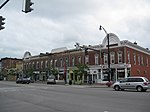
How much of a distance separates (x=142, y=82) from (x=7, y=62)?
8409cm

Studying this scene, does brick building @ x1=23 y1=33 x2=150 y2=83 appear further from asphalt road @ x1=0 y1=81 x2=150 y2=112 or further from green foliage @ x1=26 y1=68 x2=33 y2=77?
asphalt road @ x1=0 y1=81 x2=150 y2=112

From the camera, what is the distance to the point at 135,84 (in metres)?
26.6

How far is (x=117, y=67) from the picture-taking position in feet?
157

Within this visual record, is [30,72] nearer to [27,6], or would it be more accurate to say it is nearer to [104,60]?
[104,60]

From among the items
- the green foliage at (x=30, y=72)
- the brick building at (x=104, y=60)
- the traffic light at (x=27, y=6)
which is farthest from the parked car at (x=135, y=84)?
the green foliage at (x=30, y=72)

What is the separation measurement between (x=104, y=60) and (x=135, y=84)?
81.2ft

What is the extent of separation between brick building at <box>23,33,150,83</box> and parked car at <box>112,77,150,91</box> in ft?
43.1

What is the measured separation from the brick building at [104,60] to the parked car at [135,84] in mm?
13146

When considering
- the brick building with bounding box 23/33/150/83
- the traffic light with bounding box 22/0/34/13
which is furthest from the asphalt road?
the brick building with bounding box 23/33/150/83

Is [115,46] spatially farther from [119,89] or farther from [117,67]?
[119,89]

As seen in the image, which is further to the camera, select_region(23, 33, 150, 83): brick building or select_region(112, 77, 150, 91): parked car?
select_region(23, 33, 150, 83): brick building

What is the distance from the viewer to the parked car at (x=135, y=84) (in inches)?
1025

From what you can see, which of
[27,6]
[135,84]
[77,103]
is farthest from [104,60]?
[27,6]

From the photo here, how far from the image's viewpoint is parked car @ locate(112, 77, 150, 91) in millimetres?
26028
